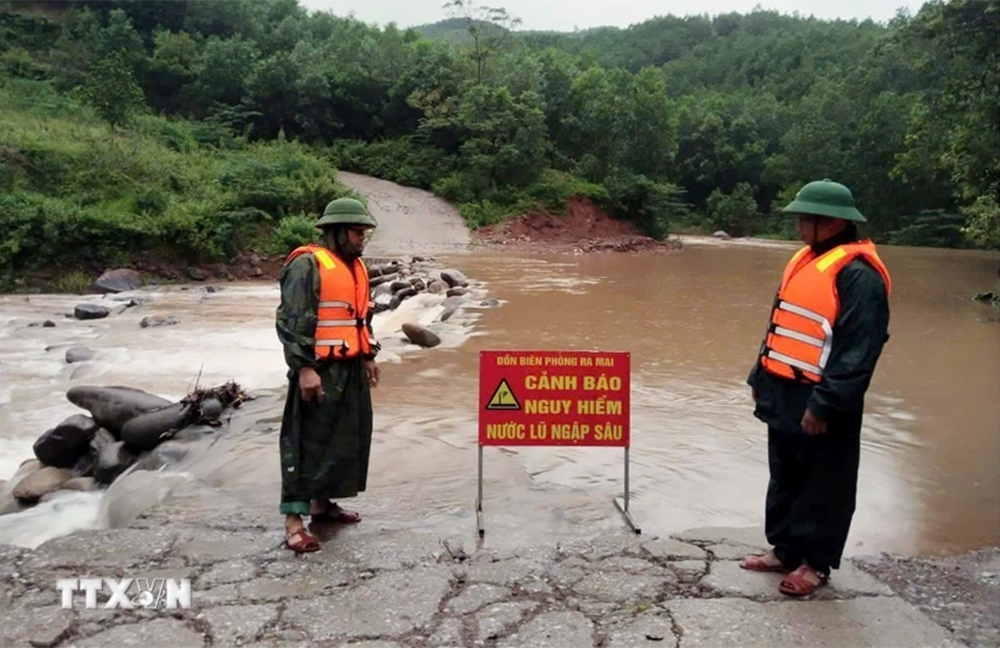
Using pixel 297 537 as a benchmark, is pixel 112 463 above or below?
below

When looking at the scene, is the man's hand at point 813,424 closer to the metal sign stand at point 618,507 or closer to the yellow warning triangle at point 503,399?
the metal sign stand at point 618,507

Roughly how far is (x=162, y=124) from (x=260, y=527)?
31126 millimetres

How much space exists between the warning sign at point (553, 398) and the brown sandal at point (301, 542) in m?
1.11

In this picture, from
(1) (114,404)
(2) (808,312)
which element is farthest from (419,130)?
(2) (808,312)

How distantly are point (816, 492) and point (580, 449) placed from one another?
2785 millimetres

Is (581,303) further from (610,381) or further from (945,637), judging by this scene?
(945,637)

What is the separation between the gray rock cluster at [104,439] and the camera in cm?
595

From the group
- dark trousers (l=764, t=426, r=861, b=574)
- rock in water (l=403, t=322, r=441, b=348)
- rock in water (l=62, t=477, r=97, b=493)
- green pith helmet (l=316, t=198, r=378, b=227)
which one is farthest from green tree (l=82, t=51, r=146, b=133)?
dark trousers (l=764, t=426, r=861, b=574)

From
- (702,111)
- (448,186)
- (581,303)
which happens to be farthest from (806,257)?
(702,111)

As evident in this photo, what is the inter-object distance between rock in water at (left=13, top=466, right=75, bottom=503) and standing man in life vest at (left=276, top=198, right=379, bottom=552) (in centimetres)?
263

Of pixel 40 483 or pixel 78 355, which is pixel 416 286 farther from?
pixel 40 483

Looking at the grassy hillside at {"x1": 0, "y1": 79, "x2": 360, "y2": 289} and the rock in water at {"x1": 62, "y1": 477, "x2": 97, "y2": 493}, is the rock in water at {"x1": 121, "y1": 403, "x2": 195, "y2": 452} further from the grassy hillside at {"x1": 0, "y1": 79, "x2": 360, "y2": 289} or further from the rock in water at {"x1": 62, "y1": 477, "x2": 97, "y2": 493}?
the grassy hillside at {"x1": 0, "y1": 79, "x2": 360, "y2": 289}

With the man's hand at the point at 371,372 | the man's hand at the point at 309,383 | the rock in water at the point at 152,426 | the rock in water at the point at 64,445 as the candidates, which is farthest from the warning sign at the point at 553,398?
the rock in water at the point at 64,445

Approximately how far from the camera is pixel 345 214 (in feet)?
14.0
